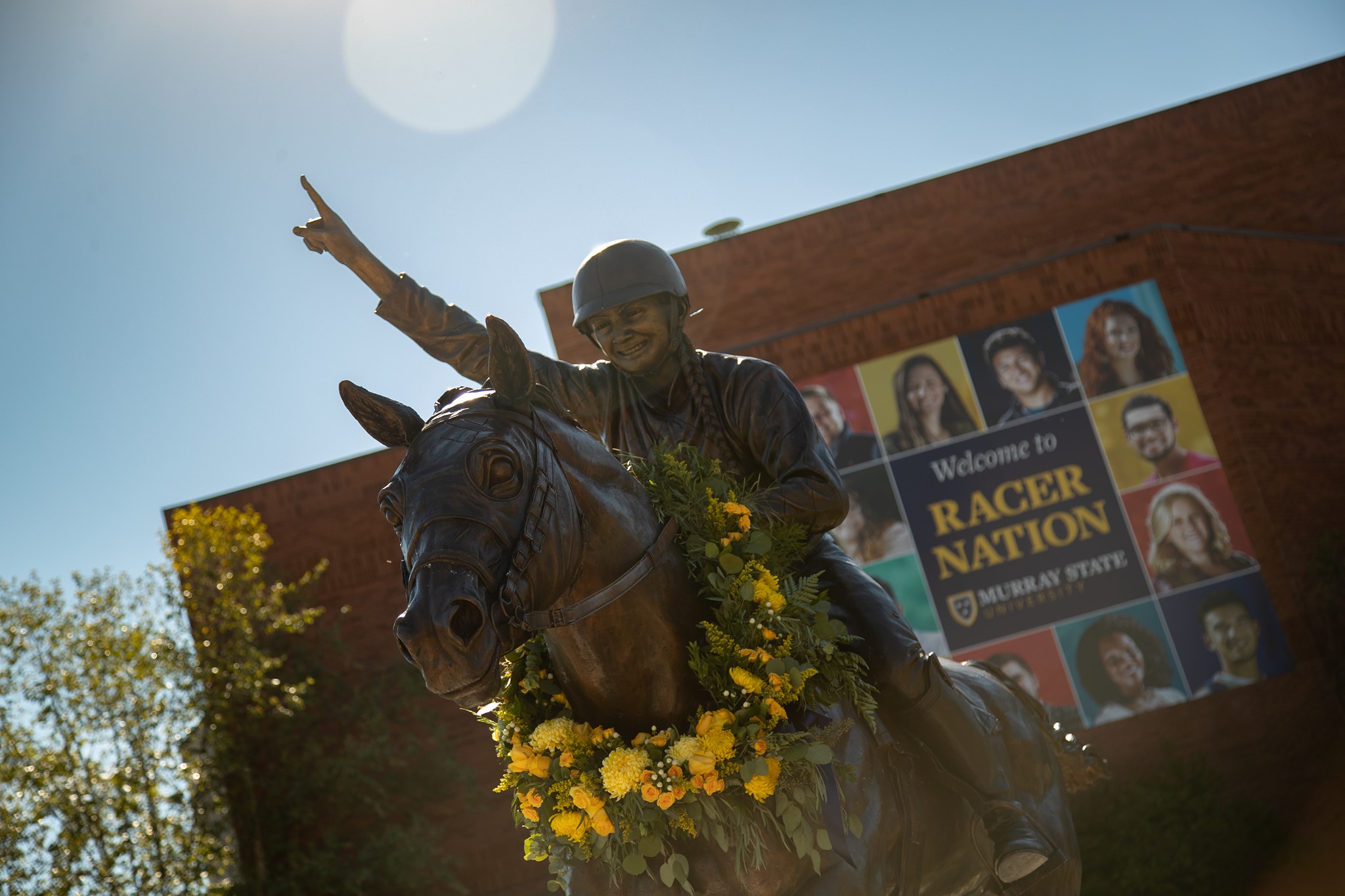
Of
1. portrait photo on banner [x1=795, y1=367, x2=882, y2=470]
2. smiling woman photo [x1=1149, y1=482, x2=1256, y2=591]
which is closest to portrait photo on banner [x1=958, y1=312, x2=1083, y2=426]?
portrait photo on banner [x1=795, y1=367, x2=882, y2=470]

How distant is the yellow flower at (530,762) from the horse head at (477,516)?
1.97 ft

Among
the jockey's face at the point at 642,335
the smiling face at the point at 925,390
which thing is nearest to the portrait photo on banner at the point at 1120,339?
the smiling face at the point at 925,390

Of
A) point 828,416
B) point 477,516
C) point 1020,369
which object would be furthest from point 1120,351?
point 477,516

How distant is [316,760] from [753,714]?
51.0ft

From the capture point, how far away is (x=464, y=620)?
7.59ft

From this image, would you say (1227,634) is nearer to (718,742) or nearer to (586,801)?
(718,742)

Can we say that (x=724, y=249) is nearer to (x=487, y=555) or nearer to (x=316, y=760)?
(x=316, y=760)

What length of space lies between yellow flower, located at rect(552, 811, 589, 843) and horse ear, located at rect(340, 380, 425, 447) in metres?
1.05

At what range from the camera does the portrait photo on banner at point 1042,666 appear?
16.9 m

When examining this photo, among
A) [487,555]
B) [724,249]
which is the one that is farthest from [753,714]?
[724,249]

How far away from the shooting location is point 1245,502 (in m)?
18.5

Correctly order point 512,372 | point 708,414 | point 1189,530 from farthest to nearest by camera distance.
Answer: point 1189,530, point 708,414, point 512,372

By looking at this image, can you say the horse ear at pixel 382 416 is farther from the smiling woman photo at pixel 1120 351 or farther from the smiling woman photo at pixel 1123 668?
the smiling woman photo at pixel 1120 351

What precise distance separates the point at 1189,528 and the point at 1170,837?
16.3 ft
